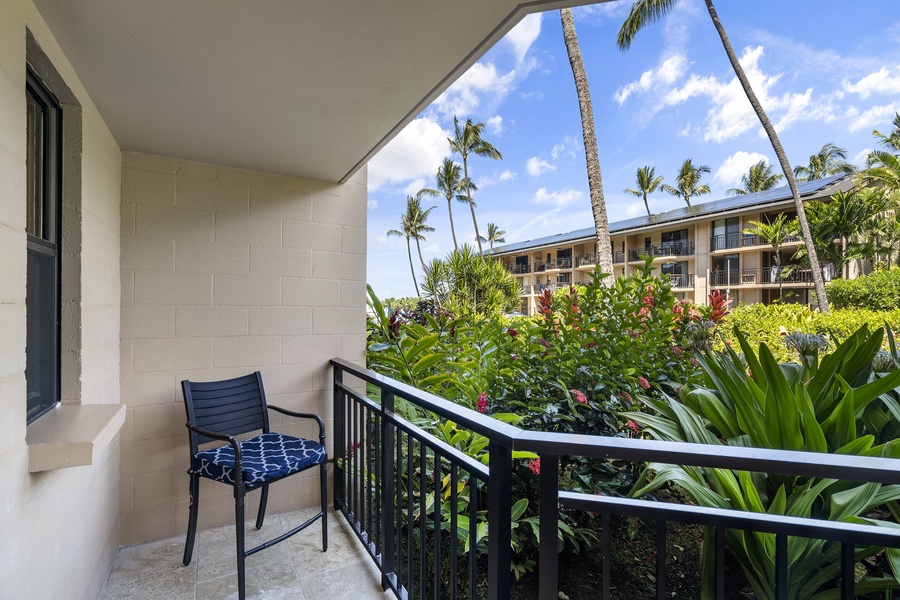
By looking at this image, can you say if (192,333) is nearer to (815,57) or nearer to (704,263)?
(704,263)

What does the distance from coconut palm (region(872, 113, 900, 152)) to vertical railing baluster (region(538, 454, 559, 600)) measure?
24002 mm

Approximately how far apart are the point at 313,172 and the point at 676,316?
7.40 feet

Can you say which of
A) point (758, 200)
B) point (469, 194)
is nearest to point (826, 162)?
point (758, 200)

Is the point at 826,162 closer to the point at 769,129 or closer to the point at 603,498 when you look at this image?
the point at 769,129

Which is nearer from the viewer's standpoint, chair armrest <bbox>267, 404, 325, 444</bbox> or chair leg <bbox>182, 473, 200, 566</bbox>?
chair leg <bbox>182, 473, 200, 566</bbox>

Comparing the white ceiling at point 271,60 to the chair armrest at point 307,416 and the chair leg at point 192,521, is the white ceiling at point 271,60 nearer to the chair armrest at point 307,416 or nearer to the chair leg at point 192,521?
the chair armrest at point 307,416

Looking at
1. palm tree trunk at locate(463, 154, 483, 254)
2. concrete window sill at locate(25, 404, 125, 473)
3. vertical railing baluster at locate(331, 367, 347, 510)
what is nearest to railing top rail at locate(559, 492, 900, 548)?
concrete window sill at locate(25, 404, 125, 473)

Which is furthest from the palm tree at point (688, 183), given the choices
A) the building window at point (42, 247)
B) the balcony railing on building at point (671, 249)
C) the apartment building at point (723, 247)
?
Answer: the building window at point (42, 247)

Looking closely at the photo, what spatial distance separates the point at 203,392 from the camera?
2184mm

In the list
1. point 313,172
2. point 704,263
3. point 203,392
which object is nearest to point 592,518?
point 203,392

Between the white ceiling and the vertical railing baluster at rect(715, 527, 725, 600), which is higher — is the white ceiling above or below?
above

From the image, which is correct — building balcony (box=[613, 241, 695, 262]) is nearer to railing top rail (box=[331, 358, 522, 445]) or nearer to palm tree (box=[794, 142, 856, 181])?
palm tree (box=[794, 142, 856, 181])

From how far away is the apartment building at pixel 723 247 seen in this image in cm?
1464

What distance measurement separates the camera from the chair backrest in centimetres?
212
